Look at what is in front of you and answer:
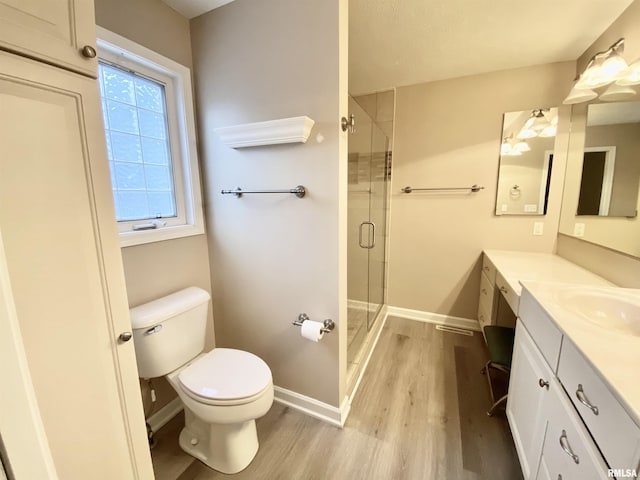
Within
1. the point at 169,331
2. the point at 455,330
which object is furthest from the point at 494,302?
the point at 169,331

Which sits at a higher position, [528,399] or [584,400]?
[584,400]

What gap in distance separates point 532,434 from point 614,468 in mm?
572

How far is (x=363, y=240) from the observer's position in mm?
2322

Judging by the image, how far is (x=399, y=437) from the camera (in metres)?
1.51

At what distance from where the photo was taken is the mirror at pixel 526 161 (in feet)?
7.20

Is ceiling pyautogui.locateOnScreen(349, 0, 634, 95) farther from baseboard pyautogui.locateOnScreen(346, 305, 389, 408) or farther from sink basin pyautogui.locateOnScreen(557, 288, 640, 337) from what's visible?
baseboard pyautogui.locateOnScreen(346, 305, 389, 408)

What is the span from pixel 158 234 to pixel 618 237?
2.64 m

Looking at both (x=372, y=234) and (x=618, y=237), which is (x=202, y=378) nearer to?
(x=372, y=234)

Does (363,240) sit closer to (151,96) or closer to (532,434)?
(532,434)

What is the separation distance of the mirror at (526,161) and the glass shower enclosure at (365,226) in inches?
40.8

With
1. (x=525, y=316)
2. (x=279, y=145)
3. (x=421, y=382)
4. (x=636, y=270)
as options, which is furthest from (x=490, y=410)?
(x=279, y=145)

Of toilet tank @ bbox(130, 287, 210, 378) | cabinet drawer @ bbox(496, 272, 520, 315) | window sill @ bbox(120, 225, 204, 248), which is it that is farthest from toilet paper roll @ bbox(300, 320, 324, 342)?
cabinet drawer @ bbox(496, 272, 520, 315)

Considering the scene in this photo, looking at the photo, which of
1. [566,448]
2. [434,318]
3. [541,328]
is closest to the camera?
[566,448]

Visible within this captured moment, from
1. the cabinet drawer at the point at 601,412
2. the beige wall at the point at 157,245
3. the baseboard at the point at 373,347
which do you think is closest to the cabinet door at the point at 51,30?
the beige wall at the point at 157,245
